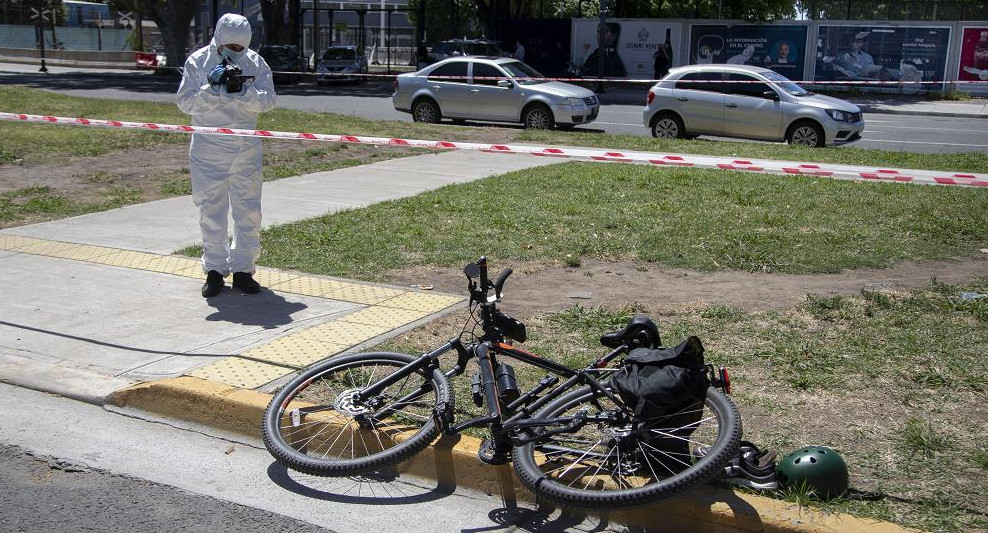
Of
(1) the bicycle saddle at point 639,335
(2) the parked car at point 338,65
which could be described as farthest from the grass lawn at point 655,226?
(2) the parked car at point 338,65

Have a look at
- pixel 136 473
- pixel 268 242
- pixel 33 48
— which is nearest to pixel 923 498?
pixel 136 473

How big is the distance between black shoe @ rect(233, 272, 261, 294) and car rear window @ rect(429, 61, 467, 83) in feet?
46.8

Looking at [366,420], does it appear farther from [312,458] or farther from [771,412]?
[771,412]

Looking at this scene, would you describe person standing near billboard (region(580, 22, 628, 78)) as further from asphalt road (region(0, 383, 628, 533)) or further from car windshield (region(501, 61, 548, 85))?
asphalt road (region(0, 383, 628, 533))

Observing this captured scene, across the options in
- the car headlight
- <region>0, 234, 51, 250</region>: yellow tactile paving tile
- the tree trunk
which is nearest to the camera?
<region>0, 234, 51, 250</region>: yellow tactile paving tile

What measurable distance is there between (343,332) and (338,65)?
103 feet

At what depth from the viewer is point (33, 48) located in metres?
62.1

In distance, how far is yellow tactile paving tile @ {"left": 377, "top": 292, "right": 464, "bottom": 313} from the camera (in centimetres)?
721

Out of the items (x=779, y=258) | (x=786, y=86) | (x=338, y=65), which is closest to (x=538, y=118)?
(x=786, y=86)

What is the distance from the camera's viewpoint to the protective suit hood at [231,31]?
287 inches

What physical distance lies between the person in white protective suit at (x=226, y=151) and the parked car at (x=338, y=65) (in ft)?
95.1

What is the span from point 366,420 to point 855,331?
3399mm

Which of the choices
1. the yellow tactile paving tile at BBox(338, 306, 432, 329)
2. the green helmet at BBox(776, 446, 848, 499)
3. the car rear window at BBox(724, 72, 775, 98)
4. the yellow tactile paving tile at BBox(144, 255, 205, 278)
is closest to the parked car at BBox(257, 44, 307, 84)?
the car rear window at BBox(724, 72, 775, 98)

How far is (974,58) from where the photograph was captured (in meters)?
33.0
